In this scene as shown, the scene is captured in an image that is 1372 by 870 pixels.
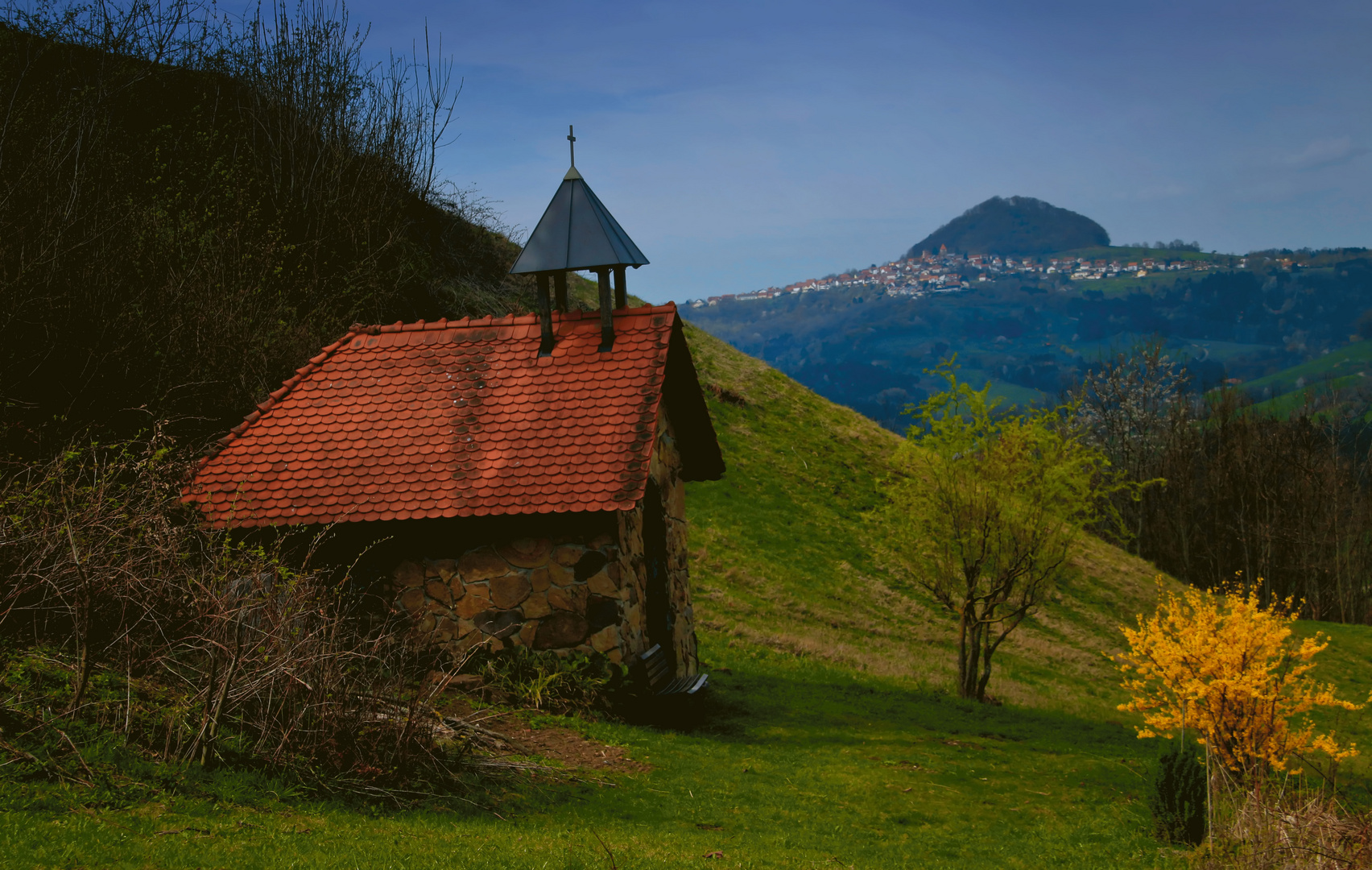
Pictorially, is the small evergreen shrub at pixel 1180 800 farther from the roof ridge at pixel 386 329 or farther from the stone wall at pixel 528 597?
the roof ridge at pixel 386 329

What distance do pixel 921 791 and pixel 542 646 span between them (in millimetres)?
4954

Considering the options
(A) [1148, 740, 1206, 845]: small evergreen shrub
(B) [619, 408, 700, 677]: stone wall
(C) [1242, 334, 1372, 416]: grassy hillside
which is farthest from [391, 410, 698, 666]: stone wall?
(C) [1242, 334, 1372, 416]: grassy hillside

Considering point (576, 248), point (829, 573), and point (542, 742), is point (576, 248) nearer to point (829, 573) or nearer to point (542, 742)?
point (542, 742)

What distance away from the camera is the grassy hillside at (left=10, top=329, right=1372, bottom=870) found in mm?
6117

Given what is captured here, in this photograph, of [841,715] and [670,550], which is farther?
[841,715]

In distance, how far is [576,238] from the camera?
13.1 meters

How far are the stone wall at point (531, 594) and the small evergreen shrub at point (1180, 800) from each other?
20.8 feet

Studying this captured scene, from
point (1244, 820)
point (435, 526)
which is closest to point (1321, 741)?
point (1244, 820)

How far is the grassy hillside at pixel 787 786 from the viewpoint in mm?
6117

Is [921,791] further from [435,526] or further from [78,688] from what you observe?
[78,688]

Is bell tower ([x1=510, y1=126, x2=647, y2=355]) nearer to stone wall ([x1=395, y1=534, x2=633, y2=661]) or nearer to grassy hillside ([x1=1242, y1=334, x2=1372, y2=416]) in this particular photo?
stone wall ([x1=395, y1=534, x2=633, y2=661])

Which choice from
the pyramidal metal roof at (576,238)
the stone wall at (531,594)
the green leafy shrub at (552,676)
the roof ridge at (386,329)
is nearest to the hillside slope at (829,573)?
the roof ridge at (386,329)

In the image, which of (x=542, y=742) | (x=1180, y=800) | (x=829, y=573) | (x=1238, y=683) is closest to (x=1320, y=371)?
(x=829, y=573)

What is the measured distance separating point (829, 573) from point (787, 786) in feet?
64.9
